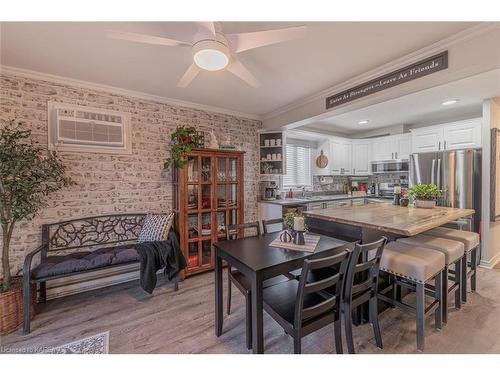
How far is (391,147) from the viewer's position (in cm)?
496

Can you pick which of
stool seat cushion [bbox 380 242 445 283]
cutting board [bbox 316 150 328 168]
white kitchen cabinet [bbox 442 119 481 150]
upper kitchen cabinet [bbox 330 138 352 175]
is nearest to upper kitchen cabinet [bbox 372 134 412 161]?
upper kitchen cabinet [bbox 330 138 352 175]

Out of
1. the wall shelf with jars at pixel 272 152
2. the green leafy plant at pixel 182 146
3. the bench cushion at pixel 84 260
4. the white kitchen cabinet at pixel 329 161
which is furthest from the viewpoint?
the white kitchen cabinet at pixel 329 161

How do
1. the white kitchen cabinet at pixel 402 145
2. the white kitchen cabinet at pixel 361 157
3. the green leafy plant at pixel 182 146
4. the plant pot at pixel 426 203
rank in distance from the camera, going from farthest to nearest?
the white kitchen cabinet at pixel 361 157 → the white kitchen cabinet at pixel 402 145 → the green leafy plant at pixel 182 146 → the plant pot at pixel 426 203

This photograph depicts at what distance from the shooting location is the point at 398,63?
86.1 inches

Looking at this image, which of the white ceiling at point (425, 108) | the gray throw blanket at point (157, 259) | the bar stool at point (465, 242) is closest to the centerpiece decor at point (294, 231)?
the gray throw blanket at point (157, 259)

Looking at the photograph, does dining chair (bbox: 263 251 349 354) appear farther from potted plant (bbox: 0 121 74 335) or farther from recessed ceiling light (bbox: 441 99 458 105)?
recessed ceiling light (bbox: 441 99 458 105)

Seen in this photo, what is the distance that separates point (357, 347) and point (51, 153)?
3.65m

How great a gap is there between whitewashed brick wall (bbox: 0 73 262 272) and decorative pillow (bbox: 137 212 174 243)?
0.30 metres

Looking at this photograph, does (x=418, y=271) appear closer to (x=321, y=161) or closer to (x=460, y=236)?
(x=460, y=236)

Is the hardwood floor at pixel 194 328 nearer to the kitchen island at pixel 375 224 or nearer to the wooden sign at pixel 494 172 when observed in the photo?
the kitchen island at pixel 375 224

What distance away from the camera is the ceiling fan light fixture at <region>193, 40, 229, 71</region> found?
5.27 feet

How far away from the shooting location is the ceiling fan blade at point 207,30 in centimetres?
145

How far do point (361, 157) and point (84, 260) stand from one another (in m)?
5.77

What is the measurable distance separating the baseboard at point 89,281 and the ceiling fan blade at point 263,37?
8.81ft
